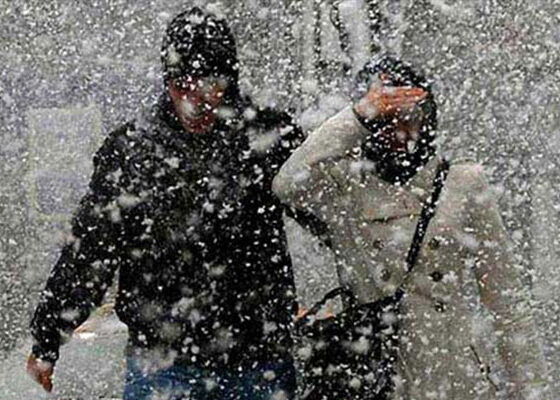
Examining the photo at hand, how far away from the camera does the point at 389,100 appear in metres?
3.00

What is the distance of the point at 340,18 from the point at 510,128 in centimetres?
176

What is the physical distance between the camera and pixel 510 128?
902 centimetres

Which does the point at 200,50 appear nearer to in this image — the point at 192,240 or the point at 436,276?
the point at 192,240

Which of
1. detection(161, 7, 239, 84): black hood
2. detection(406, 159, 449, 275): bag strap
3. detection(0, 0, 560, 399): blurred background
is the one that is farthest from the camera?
detection(0, 0, 560, 399): blurred background

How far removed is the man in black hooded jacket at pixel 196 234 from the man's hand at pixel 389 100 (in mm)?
218

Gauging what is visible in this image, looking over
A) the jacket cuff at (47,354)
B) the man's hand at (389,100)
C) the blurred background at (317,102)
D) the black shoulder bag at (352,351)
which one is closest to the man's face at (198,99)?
the man's hand at (389,100)

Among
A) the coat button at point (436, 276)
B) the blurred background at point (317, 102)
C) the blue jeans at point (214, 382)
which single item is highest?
the coat button at point (436, 276)

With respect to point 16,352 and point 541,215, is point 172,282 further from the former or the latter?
point 541,215

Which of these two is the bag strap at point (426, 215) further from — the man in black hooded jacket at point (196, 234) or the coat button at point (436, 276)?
the man in black hooded jacket at point (196, 234)

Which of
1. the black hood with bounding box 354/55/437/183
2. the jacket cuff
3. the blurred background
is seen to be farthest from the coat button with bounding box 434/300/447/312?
the blurred background

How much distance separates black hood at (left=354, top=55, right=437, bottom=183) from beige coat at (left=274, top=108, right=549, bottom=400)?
0.09 feet

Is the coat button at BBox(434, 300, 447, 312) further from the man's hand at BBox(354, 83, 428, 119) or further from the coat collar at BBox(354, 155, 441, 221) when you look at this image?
the man's hand at BBox(354, 83, 428, 119)

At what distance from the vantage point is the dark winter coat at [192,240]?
2.92m

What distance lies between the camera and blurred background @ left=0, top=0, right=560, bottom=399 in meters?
8.48
